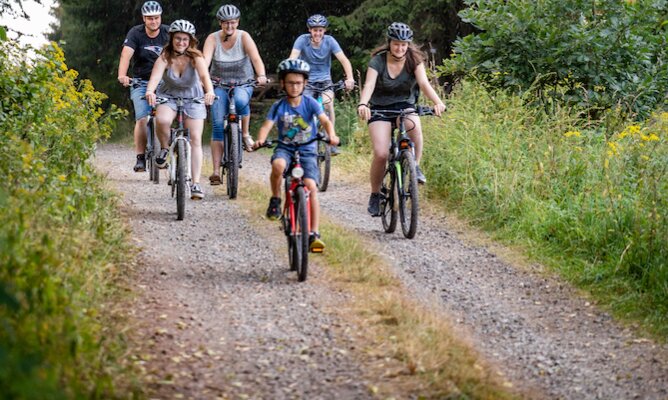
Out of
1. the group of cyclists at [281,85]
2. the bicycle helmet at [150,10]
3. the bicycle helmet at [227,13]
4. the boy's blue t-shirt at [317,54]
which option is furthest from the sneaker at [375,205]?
the bicycle helmet at [150,10]

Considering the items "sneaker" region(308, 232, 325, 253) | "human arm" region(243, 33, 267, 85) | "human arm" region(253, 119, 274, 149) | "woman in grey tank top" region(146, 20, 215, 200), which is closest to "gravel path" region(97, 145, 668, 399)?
"sneaker" region(308, 232, 325, 253)

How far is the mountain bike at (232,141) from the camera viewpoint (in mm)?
11406

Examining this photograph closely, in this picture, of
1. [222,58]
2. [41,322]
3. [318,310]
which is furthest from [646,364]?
[222,58]

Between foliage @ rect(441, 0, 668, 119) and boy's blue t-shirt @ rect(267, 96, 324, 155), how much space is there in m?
4.86

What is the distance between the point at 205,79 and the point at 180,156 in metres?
0.88

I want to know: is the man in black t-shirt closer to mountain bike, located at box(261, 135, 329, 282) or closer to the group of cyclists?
the group of cyclists

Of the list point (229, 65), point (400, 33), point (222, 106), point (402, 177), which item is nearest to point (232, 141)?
point (222, 106)

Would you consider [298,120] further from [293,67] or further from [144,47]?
[144,47]

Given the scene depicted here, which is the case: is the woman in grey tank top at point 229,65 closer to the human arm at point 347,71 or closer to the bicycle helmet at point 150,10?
the bicycle helmet at point 150,10

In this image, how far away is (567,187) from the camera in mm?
10273

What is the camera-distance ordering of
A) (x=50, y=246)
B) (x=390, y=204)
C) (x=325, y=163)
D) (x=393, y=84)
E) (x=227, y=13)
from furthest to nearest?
(x=325, y=163) < (x=227, y=13) < (x=390, y=204) < (x=393, y=84) < (x=50, y=246)

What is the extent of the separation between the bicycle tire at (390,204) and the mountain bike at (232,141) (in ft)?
6.80

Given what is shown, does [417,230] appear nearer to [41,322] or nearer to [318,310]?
[318,310]

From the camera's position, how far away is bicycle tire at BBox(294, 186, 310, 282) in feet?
24.4
